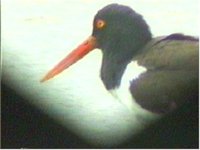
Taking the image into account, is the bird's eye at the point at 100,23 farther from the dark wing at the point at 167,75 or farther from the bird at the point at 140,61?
the dark wing at the point at 167,75

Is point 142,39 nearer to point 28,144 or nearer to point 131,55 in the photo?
point 131,55

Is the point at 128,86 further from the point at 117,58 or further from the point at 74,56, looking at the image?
the point at 74,56

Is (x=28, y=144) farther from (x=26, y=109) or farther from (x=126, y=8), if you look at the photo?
(x=126, y=8)

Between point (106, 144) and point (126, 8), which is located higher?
point (126, 8)

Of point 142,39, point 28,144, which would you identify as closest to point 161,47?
point 142,39

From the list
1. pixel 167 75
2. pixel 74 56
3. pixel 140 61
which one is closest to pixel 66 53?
pixel 74 56

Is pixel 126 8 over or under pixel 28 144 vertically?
over

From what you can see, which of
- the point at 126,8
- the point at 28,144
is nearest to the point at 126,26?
the point at 126,8
